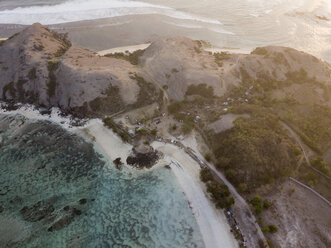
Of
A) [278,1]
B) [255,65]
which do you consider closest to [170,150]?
[255,65]

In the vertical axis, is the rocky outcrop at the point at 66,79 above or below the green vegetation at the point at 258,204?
above

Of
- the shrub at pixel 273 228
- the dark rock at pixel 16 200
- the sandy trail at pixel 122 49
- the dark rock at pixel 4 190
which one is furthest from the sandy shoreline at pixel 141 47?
the shrub at pixel 273 228

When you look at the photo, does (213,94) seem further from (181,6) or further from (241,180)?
(181,6)

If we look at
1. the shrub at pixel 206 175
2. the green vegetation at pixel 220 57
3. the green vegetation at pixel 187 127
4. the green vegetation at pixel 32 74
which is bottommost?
the shrub at pixel 206 175

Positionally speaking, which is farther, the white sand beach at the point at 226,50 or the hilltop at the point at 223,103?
the white sand beach at the point at 226,50

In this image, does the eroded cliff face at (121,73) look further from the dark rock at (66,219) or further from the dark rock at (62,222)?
the dark rock at (62,222)

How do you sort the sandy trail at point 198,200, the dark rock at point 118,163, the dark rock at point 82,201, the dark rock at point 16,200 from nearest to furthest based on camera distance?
the sandy trail at point 198,200
the dark rock at point 16,200
the dark rock at point 82,201
the dark rock at point 118,163

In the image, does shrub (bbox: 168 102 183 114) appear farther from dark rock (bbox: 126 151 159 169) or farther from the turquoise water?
the turquoise water

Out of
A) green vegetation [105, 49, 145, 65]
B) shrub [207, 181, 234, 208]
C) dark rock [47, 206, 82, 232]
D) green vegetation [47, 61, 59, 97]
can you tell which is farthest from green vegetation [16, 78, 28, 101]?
shrub [207, 181, 234, 208]
